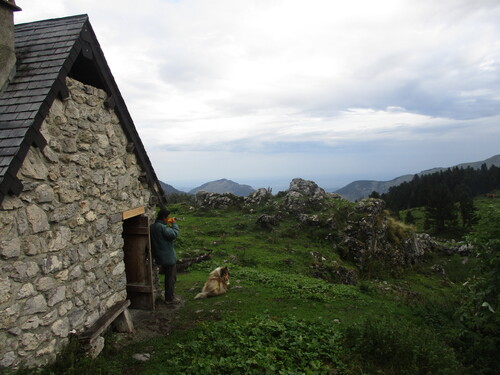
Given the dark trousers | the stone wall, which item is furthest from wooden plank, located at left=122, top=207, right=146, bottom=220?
the dark trousers

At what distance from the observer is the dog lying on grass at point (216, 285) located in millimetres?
10641

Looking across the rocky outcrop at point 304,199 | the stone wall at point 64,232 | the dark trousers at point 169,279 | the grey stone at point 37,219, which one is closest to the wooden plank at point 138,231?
the stone wall at point 64,232

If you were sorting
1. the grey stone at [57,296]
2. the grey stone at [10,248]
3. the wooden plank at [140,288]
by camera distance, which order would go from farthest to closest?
the wooden plank at [140,288] < the grey stone at [57,296] < the grey stone at [10,248]

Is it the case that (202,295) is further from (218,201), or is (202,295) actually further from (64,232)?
(218,201)

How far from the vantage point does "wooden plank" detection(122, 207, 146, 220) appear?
314 inches

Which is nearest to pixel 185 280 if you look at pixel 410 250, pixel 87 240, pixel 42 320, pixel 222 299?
pixel 222 299

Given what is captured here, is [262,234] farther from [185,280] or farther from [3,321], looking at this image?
[3,321]

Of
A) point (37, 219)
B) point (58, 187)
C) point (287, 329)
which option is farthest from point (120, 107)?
point (287, 329)

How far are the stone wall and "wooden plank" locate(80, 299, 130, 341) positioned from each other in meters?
0.13

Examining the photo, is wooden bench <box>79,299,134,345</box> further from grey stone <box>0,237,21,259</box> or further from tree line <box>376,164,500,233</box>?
tree line <box>376,164,500,233</box>

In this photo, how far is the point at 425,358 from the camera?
6.72 metres

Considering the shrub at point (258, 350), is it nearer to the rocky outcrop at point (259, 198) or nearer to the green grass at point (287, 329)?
the green grass at point (287, 329)

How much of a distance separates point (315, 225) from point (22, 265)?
18106mm

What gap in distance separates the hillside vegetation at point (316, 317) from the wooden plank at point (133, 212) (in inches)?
102
